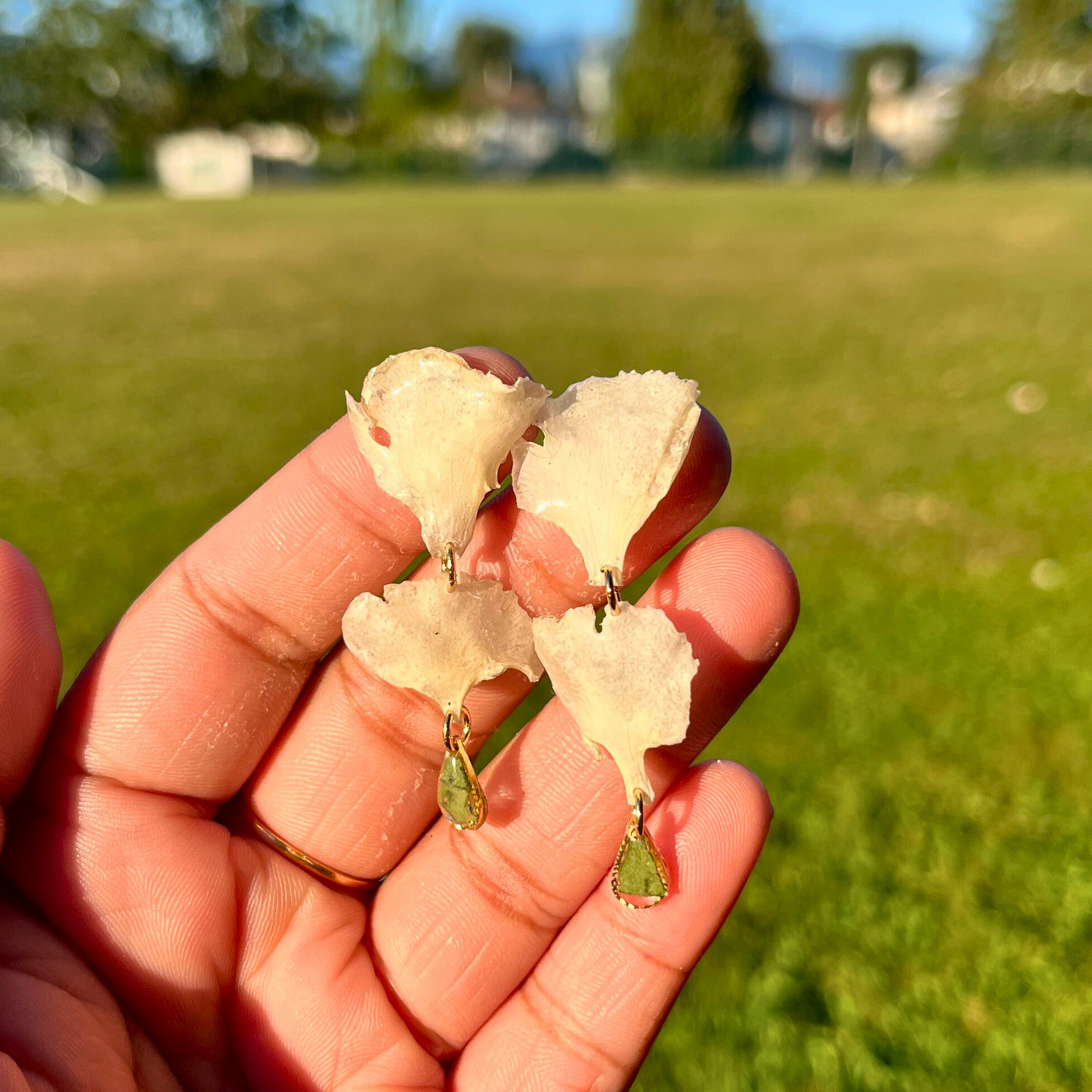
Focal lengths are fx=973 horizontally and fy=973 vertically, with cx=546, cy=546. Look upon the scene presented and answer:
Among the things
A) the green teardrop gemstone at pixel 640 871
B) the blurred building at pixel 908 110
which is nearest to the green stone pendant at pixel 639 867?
the green teardrop gemstone at pixel 640 871

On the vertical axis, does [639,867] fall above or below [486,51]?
below

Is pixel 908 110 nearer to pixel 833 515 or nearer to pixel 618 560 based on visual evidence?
pixel 833 515

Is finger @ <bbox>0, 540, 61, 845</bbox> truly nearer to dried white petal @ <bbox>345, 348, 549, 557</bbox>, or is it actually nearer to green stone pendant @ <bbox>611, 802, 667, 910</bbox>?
dried white petal @ <bbox>345, 348, 549, 557</bbox>

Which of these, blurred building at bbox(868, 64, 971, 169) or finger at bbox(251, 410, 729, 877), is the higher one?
finger at bbox(251, 410, 729, 877)

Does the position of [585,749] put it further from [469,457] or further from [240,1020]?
[240,1020]

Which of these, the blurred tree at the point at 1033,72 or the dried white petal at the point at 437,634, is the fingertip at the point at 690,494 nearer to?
the dried white petal at the point at 437,634

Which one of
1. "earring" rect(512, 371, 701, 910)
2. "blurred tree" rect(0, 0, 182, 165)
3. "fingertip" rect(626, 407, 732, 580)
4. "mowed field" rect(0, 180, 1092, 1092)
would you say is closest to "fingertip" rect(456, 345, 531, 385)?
"earring" rect(512, 371, 701, 910)

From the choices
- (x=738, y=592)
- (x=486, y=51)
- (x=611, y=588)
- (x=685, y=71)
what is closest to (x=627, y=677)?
(x=611, y=588)
